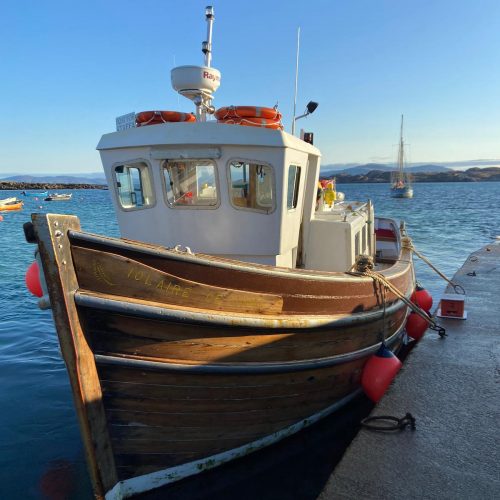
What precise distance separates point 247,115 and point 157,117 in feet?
3.68

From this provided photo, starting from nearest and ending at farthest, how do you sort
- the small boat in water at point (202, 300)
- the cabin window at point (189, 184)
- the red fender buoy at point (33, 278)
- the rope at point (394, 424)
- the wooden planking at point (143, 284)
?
the wooden planking at point (143, 284) → the small boat in water at point (202, 300) → the rope at point (394, 424) → the red fender buoy at point (33, 278) → the cabin window at point (189, 184)

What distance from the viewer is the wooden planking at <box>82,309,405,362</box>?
3.45 meters

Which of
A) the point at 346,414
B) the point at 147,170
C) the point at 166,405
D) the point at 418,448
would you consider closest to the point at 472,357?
the point at 346,414

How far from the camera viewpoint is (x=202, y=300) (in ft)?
11.9

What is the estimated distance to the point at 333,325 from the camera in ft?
15.1

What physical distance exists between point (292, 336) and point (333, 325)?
0.58 meters

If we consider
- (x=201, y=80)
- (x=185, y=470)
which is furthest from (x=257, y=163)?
(x=185, y=470)

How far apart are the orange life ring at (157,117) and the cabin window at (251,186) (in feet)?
3.48

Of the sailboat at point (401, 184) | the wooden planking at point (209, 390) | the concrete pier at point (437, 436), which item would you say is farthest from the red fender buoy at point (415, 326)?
the sailboat at point (401, 184)

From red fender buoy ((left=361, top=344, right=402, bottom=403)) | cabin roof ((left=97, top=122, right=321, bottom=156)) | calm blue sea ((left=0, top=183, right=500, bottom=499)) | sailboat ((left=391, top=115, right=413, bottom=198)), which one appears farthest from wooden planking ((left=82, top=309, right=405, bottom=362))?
sailboat ((left=391, top=115, right=413, bottom=198))

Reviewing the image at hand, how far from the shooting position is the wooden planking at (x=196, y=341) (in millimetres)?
3447

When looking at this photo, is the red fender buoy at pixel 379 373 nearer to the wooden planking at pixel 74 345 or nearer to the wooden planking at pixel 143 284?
the wooden planking at pixel 143 284

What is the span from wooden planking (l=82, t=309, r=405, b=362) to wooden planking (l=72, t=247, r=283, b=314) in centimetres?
20

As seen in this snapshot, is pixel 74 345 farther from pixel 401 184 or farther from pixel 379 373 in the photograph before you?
pixel 401 184
